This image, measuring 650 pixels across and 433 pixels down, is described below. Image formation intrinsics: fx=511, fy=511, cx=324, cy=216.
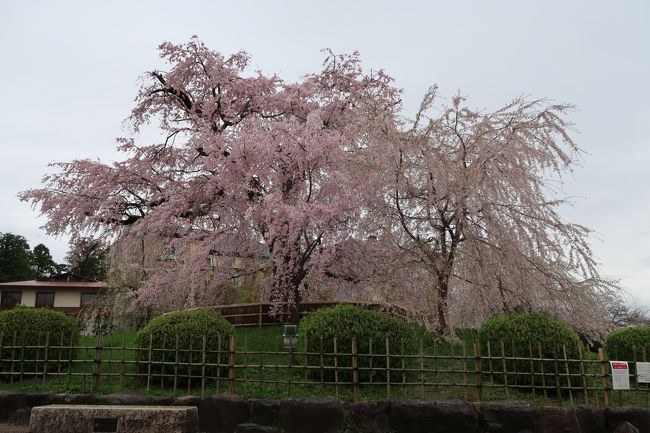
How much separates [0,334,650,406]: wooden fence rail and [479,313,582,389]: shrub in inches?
0.9

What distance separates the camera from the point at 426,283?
1126cm

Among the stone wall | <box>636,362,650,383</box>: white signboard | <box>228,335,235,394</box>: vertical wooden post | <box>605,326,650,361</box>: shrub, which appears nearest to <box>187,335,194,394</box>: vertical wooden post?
the stone wall

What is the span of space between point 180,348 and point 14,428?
9.28 feet

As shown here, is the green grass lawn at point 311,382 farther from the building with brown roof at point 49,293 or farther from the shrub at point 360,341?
the building with brown roof at point 49,293

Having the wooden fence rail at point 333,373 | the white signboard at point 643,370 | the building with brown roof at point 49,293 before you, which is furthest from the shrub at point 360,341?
the building with brown roof at point 49,293

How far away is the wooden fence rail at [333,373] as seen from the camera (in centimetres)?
822

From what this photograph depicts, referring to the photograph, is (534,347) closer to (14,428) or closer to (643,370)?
(643,370)

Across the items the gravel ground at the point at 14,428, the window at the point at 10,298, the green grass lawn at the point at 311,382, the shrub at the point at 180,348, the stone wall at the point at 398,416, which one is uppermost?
the window at the point at 10,298

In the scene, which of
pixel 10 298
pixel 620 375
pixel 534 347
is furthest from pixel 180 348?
pixel 10 298

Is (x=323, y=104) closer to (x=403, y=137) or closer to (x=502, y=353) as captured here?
(x=403, y=137)

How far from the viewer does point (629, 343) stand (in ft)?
32.5

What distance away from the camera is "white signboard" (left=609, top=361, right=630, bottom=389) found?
25.8 feet

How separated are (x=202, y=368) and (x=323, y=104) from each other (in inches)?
403

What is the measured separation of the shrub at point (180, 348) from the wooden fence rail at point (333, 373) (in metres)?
0.02
